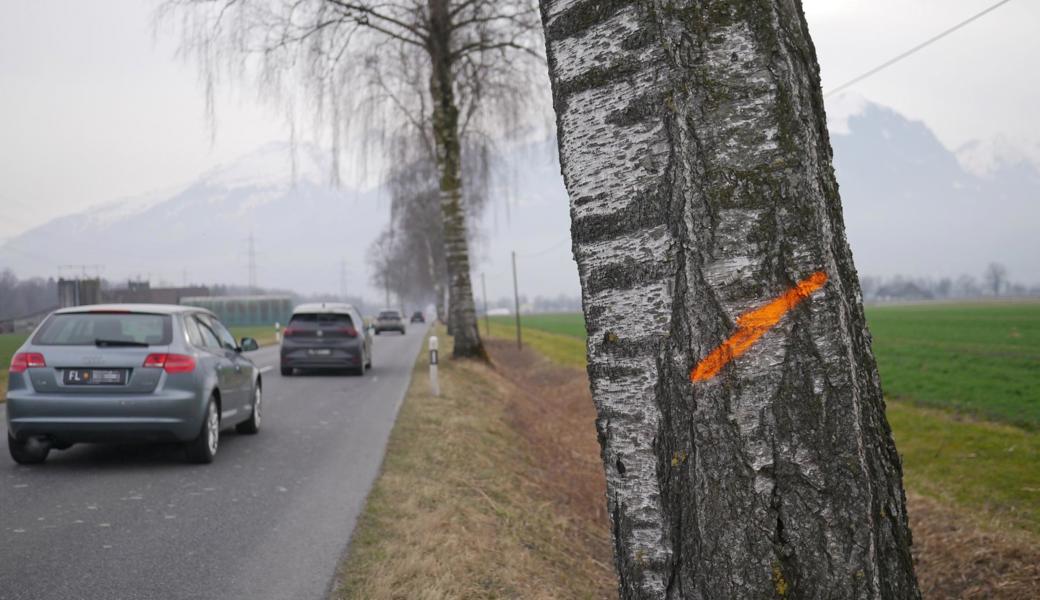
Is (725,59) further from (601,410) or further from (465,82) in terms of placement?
(465,82)

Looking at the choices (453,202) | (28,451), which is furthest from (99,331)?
(453,202)

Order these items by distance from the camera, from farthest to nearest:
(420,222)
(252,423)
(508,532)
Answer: (420,222) < (252,423) < (508,532)

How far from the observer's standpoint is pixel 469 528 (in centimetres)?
586

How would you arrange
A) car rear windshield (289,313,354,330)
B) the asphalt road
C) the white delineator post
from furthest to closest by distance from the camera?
1. car rear windshield (289,313,354,330)
2. the white delineator post
3. the asphalt road

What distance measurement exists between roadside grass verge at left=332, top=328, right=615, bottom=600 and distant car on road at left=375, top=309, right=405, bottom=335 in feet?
155

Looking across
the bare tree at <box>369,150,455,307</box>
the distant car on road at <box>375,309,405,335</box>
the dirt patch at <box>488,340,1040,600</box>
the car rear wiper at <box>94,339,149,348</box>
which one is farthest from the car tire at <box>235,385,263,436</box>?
the distant car on road at <box>375,309,405,335</box>

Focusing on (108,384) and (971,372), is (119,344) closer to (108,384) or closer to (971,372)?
(108,384)

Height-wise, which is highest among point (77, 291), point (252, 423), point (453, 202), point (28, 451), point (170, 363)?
point (453, 202)

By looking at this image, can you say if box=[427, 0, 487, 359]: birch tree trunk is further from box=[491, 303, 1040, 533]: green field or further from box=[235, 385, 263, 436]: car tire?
box=[235, 385, 263, 436]: car tire

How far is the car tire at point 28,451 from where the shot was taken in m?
7.89

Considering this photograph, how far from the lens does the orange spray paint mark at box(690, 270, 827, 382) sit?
1.90 m

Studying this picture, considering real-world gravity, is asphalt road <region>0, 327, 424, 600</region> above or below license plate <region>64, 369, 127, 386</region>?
below

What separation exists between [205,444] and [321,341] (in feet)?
35.9

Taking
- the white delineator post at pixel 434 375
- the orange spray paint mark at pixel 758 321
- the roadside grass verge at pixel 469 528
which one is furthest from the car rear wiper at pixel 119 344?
the orange spray paint mark at pixel 758 321
